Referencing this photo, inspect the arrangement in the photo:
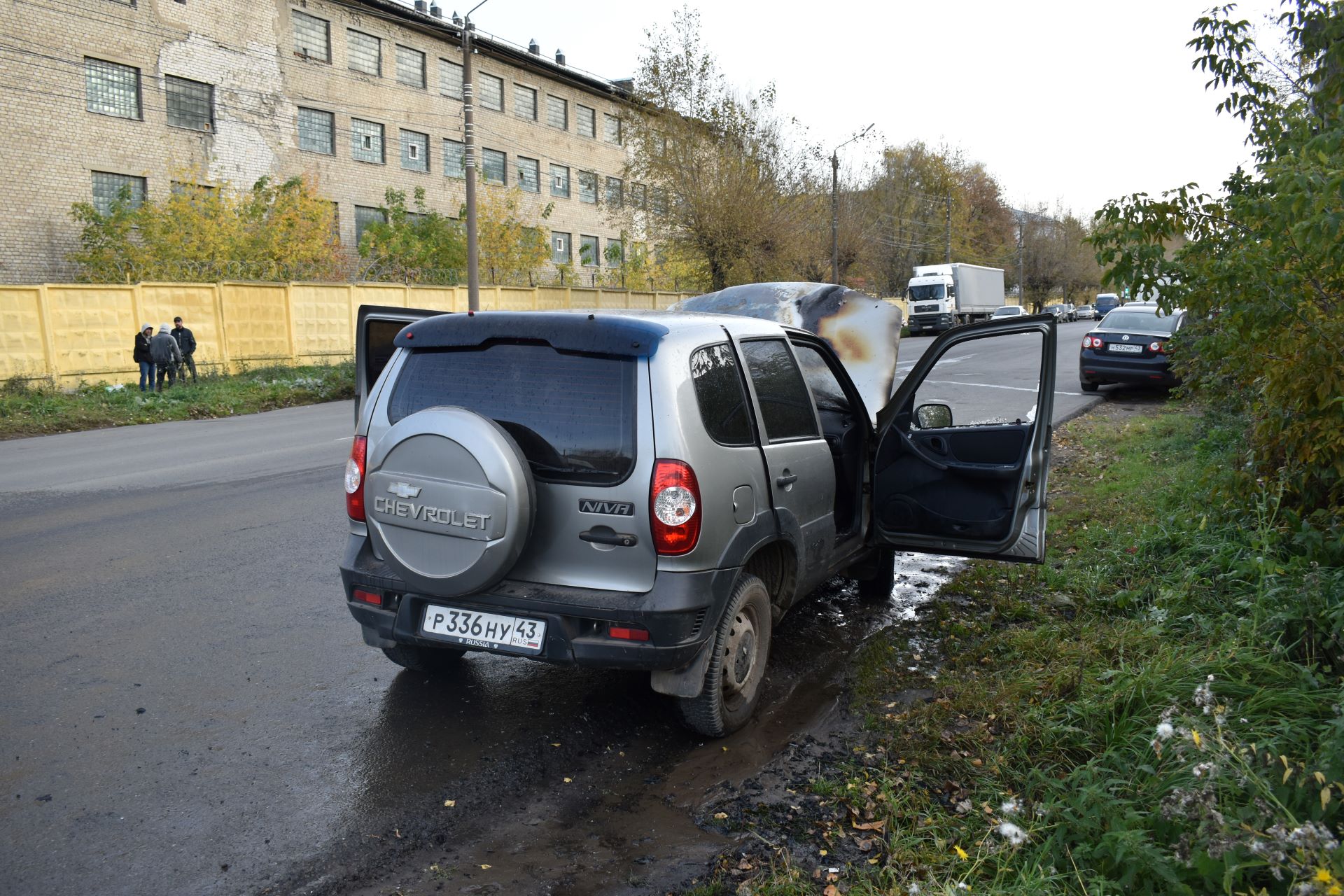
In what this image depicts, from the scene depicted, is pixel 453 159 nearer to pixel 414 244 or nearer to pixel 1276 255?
pixel 414 244

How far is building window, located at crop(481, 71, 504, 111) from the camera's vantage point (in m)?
41.9

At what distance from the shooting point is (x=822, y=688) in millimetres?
4555

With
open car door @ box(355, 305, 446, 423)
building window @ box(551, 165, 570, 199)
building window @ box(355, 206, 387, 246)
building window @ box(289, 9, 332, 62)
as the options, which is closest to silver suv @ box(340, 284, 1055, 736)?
open car door @ box(355, 305, 446, 423)

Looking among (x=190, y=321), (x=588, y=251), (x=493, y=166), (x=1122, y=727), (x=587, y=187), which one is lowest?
A: (x=1122, y=727)

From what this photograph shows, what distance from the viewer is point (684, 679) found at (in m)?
3.72

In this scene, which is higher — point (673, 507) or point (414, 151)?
point (414, 151)

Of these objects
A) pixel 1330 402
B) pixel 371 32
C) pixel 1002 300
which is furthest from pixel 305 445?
pixel 1002 300

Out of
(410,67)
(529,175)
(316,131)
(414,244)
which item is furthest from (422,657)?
(529,175)

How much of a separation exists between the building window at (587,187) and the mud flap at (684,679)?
45.8 metres

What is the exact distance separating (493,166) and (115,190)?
1701cm

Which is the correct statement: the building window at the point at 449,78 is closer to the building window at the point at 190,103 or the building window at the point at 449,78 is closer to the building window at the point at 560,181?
the building window at the point at 560,181

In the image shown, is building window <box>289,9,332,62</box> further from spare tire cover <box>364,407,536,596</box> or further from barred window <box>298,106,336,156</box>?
spare tire cover <box>364,407,536,596</box>

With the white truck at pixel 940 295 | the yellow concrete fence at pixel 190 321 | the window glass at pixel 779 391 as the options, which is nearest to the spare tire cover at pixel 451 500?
the window glass at pixel 779 391

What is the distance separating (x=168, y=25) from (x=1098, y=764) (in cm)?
3472
